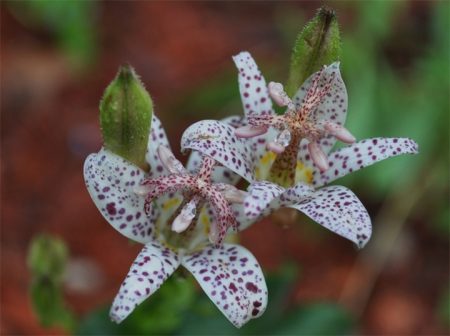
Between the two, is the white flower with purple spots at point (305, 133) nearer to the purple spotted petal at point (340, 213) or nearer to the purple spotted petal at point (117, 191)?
the purple spotted petal at point (340, 213)

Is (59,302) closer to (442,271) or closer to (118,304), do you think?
(118,304)

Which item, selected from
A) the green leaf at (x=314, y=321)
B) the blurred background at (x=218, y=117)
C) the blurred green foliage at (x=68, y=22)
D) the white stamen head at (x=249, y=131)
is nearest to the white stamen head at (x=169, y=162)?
the white stamen head at (x=249, y=131)

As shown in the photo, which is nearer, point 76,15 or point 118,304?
point 118,304

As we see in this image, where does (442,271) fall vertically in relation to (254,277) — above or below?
below

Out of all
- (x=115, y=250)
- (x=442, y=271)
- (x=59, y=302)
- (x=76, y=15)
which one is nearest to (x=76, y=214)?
(x=115, y=250)

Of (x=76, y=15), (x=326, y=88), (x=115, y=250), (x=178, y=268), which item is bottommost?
(x=115, y=250)

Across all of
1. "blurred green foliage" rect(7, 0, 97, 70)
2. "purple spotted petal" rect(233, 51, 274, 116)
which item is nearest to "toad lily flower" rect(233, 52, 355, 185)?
"purple spotted petal" rect(233, 51, 274, 116)
